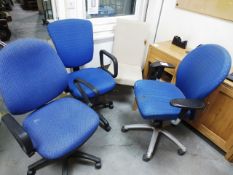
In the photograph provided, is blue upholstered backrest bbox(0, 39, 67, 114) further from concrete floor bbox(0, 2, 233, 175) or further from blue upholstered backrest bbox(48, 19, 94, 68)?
concrete floor bbox(0, 2, 233, 175)

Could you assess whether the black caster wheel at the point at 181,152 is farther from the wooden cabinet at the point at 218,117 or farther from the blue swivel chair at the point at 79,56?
the blue swivel chair at the point at 79,56

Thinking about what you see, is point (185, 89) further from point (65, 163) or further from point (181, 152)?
point (65, 163)

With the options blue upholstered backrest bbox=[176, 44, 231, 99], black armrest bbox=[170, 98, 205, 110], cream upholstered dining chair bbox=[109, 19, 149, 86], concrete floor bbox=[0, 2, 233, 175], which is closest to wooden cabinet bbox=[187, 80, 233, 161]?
concrete floor bbox=[0, 2, 233, 175]

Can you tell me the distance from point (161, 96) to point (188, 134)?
0.68 metres

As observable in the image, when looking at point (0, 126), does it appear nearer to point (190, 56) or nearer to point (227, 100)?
point (190, 56)

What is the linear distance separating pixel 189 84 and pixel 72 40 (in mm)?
1158

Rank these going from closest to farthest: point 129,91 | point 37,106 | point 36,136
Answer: point 36,136, point 37,106, point 129,91

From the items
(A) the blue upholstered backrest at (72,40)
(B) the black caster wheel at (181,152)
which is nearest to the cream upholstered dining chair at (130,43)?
(A) the blue upholstered backrest at (72,40)

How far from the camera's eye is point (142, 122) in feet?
6.32

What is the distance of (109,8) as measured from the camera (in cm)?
226

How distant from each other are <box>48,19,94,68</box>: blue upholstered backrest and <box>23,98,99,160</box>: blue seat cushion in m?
0.55

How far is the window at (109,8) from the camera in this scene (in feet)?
6.84

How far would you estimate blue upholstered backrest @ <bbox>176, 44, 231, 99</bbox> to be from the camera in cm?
117

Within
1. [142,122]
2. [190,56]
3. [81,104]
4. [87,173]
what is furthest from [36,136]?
[190,56]
